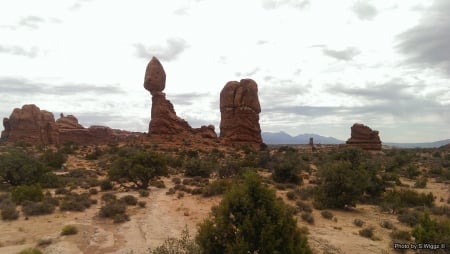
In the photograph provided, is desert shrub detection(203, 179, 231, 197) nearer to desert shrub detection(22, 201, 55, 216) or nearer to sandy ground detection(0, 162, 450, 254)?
sandy ground detection(0, 162, 450, 254)

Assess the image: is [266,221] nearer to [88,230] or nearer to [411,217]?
[88,230]

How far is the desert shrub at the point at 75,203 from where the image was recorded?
16483mm

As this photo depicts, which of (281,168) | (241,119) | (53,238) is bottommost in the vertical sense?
(53,238)

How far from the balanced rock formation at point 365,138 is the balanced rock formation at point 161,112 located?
23837 millimetres

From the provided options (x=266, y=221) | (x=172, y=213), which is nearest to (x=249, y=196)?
(x=266, y=221)

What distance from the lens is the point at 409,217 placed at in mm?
15125

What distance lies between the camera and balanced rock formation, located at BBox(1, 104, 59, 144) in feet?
219

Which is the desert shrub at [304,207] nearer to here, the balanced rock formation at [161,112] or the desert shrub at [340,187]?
the desert shrub at [340,187]

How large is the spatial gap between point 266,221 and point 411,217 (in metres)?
9.78

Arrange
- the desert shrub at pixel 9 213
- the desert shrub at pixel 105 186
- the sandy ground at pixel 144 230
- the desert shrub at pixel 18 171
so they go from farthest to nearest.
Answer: the desert shrub at pixel 18 171, the desert shrub at pixel 105 186, the desert shrub at pixel 9 213, the sandy ground at pixel 144 230

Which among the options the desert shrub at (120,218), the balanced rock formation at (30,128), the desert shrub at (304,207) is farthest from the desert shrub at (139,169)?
the balanced rock formation at (30,128)

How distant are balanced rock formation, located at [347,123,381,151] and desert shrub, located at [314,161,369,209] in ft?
143

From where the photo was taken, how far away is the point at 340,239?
41.1ft

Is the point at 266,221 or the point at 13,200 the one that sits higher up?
the point at 266,221
